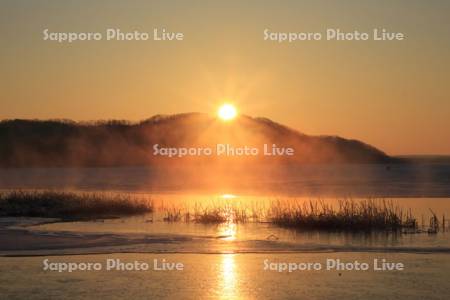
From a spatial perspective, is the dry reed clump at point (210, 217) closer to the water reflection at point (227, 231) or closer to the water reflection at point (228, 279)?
the water reflection at point (227, 231)

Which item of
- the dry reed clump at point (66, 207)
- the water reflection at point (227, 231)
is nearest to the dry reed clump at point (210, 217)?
the water reflection at point (227, 231)

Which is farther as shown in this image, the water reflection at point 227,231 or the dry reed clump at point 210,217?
the dry reed clump at point 210,217

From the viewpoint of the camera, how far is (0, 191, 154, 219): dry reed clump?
35.5m

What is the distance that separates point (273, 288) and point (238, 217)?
1683 cm

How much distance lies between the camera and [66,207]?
36562mm

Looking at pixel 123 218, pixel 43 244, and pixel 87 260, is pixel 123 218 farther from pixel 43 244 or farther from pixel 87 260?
pixel 87 260

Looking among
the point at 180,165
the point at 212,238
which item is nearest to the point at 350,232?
the point at 212,238

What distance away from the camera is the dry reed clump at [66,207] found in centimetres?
3553

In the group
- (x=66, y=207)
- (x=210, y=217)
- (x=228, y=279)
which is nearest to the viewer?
(x=228, y=279)

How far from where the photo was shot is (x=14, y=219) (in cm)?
3234

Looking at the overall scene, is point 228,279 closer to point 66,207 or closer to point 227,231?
point 227,231

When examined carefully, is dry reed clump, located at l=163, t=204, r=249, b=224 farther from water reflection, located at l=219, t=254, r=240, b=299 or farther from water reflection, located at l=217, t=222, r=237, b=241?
water reflection, located at l=219, t=254, r=240, b=299

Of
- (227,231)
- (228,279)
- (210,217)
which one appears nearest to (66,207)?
(210,217)

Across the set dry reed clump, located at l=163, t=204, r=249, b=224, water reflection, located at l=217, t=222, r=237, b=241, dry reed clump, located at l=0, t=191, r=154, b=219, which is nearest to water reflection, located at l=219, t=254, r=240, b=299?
water reflection, located at l=217, t=222, r=237, b=241
